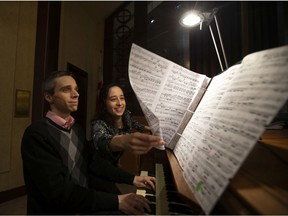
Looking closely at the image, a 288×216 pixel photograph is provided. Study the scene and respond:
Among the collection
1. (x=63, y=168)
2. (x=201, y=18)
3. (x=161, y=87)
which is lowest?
(x=63, y=168)

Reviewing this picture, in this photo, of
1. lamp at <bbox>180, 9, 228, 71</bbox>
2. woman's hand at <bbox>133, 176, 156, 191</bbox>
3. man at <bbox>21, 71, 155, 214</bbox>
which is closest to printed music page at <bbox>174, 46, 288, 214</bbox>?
man at <bbox>21, 71, 155, 214</bbox>

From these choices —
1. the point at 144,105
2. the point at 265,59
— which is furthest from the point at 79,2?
the point at 265,59

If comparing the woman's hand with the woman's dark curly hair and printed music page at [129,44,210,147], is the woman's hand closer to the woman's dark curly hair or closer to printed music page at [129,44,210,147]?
printed music page at [129,44,210,147]

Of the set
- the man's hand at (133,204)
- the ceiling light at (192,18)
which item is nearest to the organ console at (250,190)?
the man's hand at (133,204)

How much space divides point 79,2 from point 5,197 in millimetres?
3440

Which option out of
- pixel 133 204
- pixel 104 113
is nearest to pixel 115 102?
pixel 104 113

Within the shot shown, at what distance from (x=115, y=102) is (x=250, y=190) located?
1401 mm

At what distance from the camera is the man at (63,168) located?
2.77 ft

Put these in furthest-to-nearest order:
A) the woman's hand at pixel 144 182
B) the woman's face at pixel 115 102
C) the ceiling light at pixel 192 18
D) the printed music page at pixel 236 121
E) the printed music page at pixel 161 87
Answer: the woman's face at pixel 115 102 < the ceiling light at pixel 192 18 < the woman's hand at pixel 144 182 < the printed music page at pixel 161 87 < the printed music page at pixel 236 121

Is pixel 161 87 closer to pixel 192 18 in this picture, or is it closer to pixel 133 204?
pixel 133 204

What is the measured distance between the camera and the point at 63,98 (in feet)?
3.84

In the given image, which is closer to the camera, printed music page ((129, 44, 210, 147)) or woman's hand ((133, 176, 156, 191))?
printed music page ((129, 44, 210, 147))

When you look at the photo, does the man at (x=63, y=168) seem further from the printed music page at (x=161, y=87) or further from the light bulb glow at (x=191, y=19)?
the light bulb glow at (x=191, y=19)

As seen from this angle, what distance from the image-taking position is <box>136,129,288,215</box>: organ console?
0.44m
